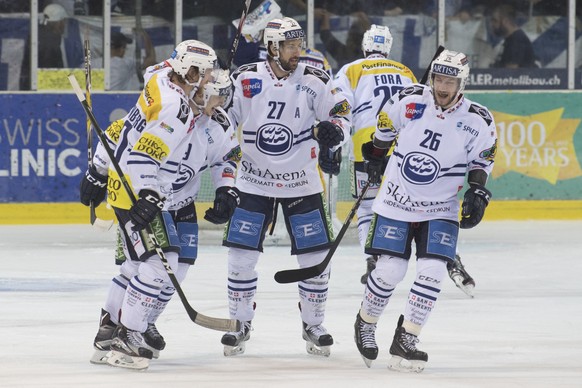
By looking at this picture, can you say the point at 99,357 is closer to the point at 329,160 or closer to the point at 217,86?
the point at 217,86

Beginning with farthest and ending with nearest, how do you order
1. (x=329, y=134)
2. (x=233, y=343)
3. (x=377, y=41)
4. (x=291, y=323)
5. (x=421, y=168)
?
(x=377, y=41) → (x=291, y=323) → (x=329, y=134) → (x=233, y=343) → (x=421, y=168)

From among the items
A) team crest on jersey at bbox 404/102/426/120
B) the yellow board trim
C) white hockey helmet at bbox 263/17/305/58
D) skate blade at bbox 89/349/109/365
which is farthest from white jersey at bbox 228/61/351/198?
the yellow board trim

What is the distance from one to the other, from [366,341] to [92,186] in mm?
1215

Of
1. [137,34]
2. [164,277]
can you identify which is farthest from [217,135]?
[137,34]

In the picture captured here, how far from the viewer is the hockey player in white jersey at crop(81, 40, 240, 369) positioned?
18.1 feet

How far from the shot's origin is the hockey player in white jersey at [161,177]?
5504 mm

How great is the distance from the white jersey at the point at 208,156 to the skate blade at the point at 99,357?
611 mm

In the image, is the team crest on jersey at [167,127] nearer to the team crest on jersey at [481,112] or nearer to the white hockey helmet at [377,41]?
the team crest on jersey at [481,112]

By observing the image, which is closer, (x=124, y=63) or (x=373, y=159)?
(x=373, y=159)

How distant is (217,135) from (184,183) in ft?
0.76

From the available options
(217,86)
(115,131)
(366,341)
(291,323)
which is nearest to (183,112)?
(217,86)

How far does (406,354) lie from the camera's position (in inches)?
221

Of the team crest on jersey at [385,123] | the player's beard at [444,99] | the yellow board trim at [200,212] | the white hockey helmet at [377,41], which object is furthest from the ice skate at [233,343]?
the yellow board trim at [200,212]

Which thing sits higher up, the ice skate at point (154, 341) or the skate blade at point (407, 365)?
the skate blade at point (407, 365)
